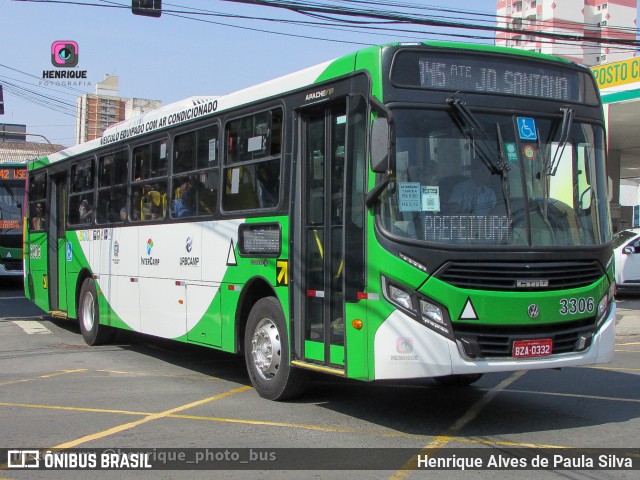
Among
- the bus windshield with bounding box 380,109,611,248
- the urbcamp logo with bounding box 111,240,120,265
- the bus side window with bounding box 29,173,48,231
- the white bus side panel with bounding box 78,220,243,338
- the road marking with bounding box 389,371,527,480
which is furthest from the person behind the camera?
the bus side window with bounding box 29,173,48,231

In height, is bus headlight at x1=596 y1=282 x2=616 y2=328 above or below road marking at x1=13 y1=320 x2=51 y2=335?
above

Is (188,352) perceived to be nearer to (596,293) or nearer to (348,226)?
(348,226)

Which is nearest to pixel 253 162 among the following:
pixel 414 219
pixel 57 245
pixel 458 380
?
pixel 414 219

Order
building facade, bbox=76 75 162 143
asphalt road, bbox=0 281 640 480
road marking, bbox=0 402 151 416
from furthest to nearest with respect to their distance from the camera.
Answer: building facade, bbox=76 75 162 143
road marking, bbox=0 402 151 416
asphalt road, bbox=0 281 640 480

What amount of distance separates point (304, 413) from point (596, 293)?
288 cm

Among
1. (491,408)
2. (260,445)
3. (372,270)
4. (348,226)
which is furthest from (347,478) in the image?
(491,408)

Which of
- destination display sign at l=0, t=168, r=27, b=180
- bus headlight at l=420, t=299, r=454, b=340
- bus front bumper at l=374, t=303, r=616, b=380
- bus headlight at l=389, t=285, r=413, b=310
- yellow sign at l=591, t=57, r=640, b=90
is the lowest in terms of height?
bus front bumper at l=374, t=303, r=616, b=380

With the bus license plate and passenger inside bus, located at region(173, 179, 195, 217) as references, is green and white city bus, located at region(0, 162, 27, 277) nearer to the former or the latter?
passenger inside bus, located at region(173, 179, 195, 217)

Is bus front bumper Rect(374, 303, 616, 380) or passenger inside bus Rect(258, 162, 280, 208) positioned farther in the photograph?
passenger inside bus Rect(258, 162, 280, 208)

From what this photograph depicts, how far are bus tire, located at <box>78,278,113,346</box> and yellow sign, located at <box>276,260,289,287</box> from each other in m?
5.65

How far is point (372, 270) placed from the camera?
672cm

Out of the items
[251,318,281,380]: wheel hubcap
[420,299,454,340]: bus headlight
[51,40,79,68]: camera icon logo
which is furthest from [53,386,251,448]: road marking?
[51,40,79,68]: camera icon logo

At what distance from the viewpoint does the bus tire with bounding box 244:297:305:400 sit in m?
A: 8.03

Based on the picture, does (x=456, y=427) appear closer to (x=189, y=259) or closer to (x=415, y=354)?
(x=415, y=354)
